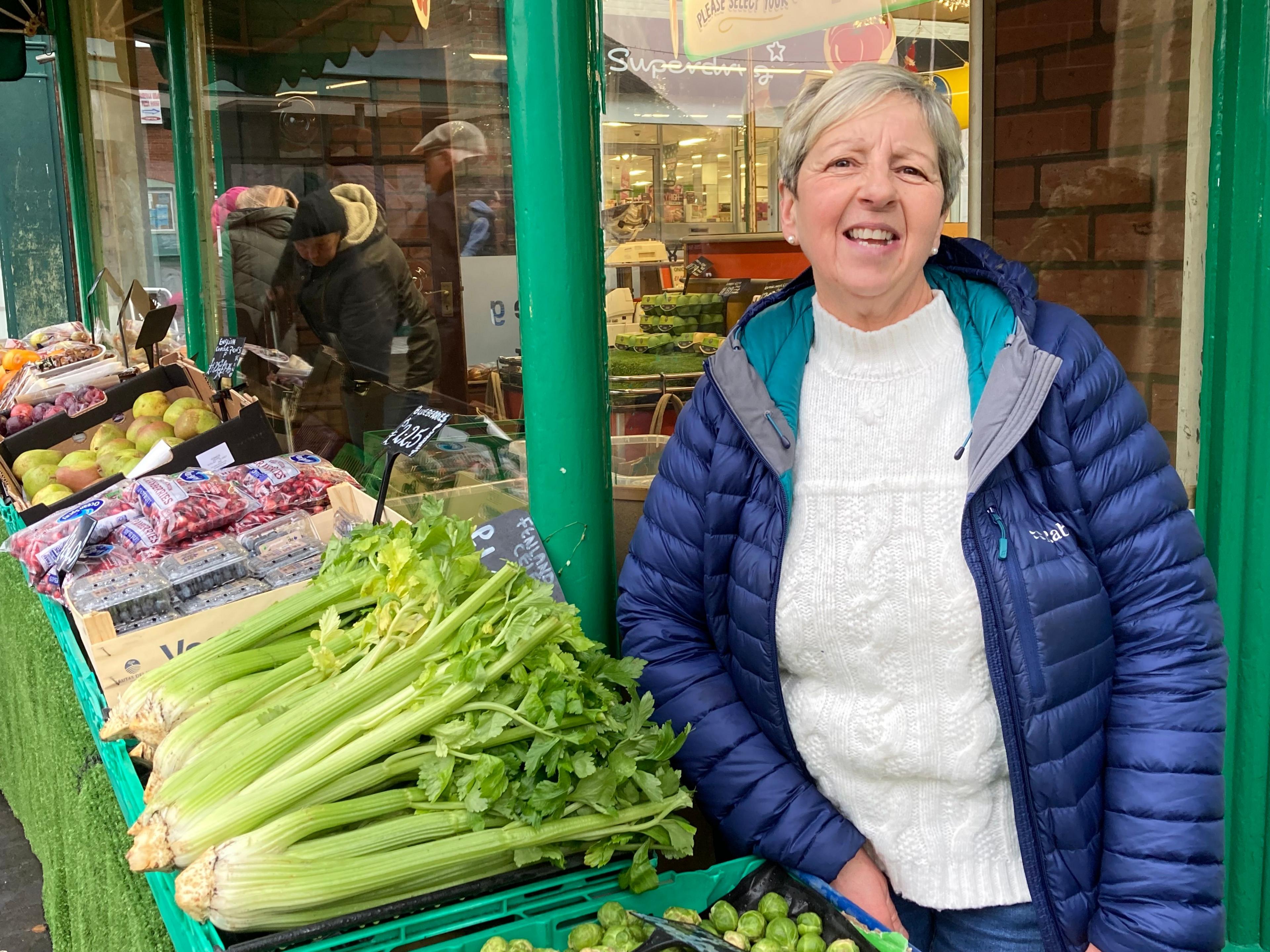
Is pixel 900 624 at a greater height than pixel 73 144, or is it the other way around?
pixel 73 144

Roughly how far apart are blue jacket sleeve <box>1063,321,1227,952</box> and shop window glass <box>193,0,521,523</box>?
1611 millimetres

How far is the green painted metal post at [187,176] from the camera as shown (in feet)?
19.6

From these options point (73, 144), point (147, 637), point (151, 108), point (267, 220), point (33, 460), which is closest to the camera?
point (147, 637)

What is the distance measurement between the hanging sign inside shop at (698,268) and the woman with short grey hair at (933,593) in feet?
6.89

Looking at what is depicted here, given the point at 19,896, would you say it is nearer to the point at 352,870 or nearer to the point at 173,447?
the point at 173,447

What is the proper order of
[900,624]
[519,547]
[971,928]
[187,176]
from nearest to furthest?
[900,624]
[971,928]
[519,547]
[187,176]

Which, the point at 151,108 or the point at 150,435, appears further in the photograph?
the point at 151,108

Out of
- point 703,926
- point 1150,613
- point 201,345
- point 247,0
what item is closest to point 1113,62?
point 1150,613

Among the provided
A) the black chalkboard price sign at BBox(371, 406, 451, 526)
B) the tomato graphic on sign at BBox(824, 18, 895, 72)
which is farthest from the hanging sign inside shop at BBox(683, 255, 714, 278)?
the black chalkboard price sign at BBox(371, 406, 451, 526)

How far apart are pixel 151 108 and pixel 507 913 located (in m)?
6.51

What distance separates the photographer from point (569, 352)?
2.17m

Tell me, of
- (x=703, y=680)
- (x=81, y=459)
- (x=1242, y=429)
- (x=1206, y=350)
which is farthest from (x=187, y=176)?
(x=1242, y=429)

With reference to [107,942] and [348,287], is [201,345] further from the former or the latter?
[107,942]

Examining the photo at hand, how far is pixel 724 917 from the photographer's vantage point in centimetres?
175
